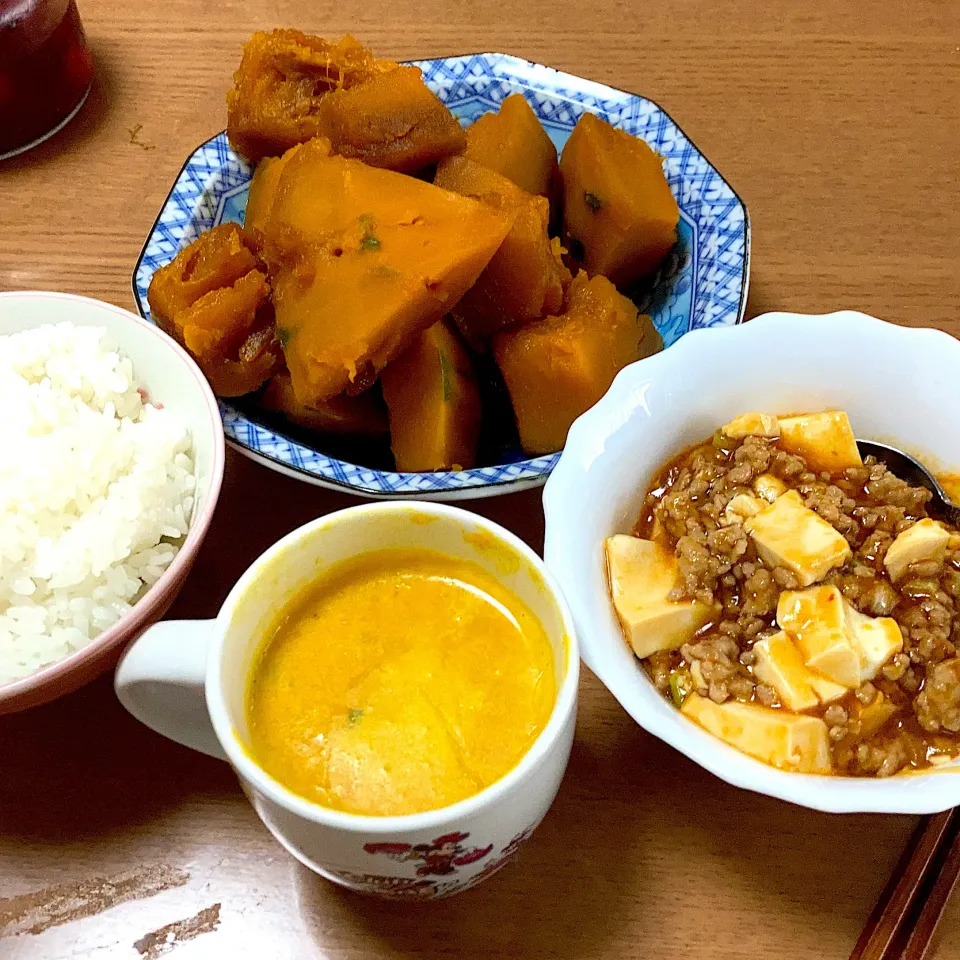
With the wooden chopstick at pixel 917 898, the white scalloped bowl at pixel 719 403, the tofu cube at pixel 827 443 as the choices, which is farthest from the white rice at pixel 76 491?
the wooden chopstick at pixel 917 898

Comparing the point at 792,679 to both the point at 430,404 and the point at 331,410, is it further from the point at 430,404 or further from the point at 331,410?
the point at 331,410

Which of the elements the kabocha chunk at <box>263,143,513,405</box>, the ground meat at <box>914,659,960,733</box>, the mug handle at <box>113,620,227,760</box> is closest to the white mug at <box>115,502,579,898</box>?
the mug handle at <box>113,620,227,760</box>

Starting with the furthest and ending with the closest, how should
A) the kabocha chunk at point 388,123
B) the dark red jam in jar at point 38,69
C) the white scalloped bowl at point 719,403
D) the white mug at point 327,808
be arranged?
the dark red jam in jar at point 38,69 → the kabocha chunk at point 388,123 → the white scalloped bowl at point 719,403 → the white mug at point 327,808

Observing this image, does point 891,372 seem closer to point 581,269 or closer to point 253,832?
point 581,269

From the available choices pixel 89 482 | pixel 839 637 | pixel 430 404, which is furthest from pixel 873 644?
pixel 89 482

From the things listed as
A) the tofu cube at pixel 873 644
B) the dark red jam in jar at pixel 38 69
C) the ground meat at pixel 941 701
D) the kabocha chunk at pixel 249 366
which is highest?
the dark red jam in jar at pixel 38 69

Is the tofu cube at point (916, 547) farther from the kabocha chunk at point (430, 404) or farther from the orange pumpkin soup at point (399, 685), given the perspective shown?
the kabocha chunk at point (430, 404)
